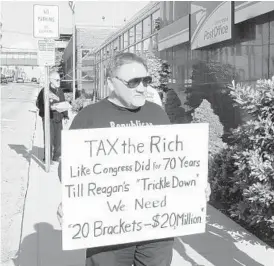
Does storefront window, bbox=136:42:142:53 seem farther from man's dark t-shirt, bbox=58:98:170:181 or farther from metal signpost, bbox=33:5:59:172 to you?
man's dark t-shirt, bbox=58:98:170:181

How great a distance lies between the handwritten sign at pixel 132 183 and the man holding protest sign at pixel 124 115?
0.25ft

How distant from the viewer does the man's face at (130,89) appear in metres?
2.94

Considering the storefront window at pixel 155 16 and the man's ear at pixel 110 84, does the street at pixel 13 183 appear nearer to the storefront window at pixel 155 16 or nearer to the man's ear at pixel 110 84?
the man's ear at pixel 110 84

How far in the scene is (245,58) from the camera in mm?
8727

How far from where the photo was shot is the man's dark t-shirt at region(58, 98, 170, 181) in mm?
2953

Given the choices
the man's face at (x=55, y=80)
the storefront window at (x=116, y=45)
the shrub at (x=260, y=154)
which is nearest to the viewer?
the shrub at (x=260, y=154)

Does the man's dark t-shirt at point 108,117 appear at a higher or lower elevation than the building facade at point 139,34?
lower

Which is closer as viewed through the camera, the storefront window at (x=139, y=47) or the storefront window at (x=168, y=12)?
the storefront window at (x=168, y=12)

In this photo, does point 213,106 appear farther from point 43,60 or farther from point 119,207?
point 119,207

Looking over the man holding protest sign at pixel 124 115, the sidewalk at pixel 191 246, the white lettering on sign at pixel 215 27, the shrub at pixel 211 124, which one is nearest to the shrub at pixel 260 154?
the sidewalk at pixel 191 246


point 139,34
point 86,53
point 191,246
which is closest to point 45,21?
point 191,246

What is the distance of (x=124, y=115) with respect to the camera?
3.00 meters

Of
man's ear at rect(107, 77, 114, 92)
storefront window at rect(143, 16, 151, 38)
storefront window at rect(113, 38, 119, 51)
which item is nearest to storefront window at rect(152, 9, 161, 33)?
storefront window at rect(143, 16, 151, 38)

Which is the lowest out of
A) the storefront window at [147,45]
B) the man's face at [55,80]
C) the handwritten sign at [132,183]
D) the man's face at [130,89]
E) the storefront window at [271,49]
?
the handwritten sign at [132,183]
